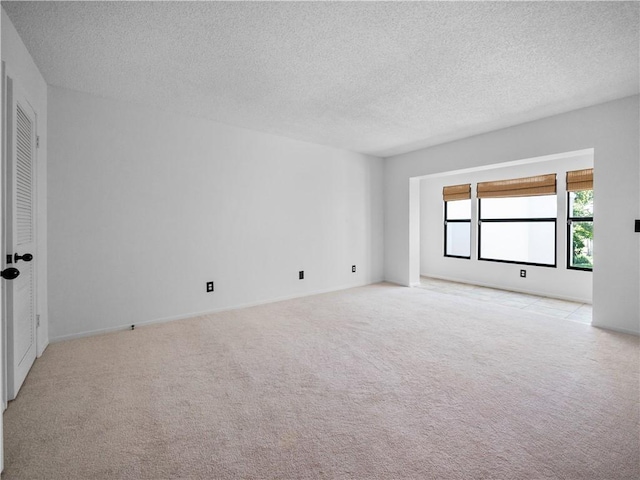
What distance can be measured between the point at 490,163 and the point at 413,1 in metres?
3.14

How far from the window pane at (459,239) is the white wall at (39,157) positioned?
637 cm

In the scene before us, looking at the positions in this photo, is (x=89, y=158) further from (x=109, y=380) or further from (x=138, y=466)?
(x=138, y=466)

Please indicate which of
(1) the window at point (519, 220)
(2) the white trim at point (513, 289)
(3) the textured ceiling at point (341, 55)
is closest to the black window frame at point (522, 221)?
(1) the window at point (519, 220)

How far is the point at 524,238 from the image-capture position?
540 cm

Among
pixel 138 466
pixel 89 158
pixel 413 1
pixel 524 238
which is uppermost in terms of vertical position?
pixel 413 1

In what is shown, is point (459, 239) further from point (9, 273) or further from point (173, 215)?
point (9, 273)

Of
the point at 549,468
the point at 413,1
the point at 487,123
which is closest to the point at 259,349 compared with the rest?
the point at 549,468

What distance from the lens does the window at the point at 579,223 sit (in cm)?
462

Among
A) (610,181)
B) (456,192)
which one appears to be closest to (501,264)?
(456,192)

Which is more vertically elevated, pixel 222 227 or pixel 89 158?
pixel 89 158

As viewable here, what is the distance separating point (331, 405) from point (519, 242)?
4979 millimetres

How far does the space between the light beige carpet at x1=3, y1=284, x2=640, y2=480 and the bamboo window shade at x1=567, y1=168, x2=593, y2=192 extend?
7.52 ft

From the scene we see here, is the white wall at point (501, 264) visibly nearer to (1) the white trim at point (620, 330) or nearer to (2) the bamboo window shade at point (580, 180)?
(2) the bamboo window shade at point (580, 180)

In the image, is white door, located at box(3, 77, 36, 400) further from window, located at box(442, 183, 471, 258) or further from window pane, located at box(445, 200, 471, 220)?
window pane, located at box(445, 200, 471, 220)
